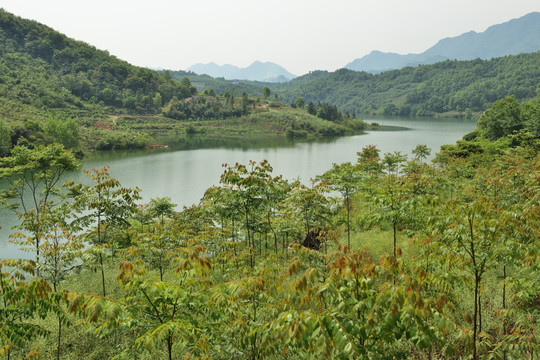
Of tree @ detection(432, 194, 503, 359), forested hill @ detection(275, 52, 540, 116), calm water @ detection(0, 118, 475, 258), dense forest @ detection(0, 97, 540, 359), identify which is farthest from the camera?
forested hill @ detection(275, 52, 540, 116)

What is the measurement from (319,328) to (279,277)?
2208mm

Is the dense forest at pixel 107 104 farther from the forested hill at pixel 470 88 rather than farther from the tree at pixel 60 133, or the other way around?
the forested hill at pixel 470 88

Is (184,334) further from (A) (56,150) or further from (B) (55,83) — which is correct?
(B) (55,83)

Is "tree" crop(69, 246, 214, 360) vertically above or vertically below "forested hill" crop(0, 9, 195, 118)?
below

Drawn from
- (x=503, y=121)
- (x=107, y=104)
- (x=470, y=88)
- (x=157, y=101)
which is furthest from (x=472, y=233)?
(x=470, y=88)

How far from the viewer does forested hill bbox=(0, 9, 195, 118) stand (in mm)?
88812

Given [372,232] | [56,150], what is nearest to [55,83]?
[56,150]

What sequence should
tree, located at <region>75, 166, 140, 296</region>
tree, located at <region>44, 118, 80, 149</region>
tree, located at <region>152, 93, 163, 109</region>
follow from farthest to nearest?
tree, located at <region>152, 93, 163, 109</region>
tree, located at <region>44, 118, 80, 149</region>
tree, located at <region>75, 166, 140, 296</region>

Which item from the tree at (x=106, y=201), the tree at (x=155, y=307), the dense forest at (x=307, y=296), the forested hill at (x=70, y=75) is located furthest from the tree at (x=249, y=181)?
the forested hill at (x=70, y=75)

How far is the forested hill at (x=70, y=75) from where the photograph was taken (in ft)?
291

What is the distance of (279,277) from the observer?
179 inches

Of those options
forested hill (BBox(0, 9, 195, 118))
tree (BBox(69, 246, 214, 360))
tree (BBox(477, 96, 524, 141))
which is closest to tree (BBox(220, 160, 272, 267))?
tree (BBox(69, 246, 214, 360))

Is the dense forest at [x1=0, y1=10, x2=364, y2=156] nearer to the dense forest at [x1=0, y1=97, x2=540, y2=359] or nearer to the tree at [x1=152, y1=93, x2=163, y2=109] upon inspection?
the tree at [x1=152, y1=93, x2=163, y2=109]

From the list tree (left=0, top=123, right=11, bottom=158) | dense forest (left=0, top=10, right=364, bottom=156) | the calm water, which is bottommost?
the calm water
